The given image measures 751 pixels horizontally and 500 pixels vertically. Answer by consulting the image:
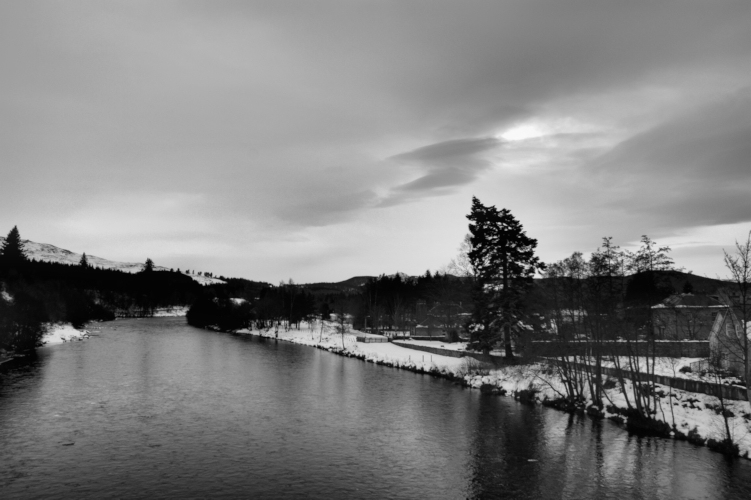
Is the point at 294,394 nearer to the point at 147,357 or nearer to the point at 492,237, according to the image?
the point at 492,237

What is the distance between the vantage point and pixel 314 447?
25359 mm

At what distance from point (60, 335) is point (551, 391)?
262ft

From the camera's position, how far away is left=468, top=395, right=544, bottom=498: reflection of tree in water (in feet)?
65.8

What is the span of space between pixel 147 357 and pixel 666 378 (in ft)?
178

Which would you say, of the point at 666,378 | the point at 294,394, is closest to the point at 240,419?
the point at 294,394

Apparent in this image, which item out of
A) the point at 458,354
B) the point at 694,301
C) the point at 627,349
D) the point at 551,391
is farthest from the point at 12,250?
the point at 694,301

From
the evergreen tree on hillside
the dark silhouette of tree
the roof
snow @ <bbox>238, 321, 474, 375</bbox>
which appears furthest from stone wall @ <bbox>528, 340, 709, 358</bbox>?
the evergreen tree on hillside

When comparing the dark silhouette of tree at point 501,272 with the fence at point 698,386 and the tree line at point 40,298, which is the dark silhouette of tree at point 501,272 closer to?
the fence at point 698,386

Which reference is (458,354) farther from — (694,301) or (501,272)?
(694,301)

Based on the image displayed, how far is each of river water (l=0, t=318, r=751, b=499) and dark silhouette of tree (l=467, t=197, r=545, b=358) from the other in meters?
8.27

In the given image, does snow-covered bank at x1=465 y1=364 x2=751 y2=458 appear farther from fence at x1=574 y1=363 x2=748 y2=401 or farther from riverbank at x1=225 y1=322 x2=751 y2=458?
fence at x1=574 y1=363 x2=748 y2=401

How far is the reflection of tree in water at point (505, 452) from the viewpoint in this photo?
2005cm

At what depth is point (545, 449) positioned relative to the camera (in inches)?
1005

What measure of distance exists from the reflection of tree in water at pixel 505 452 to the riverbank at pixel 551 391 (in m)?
4.54
